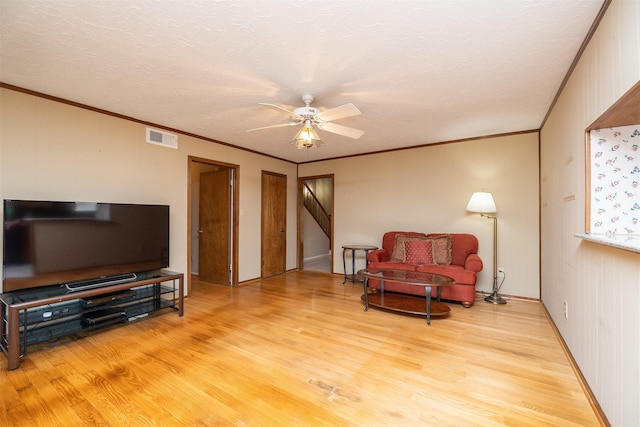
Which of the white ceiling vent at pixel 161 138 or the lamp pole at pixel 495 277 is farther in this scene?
the lamp pole at pixel 495 277

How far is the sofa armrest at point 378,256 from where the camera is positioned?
4305 mm

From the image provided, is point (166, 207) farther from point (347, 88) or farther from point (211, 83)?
point (347, 88)

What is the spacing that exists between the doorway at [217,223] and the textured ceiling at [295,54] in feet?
5.58

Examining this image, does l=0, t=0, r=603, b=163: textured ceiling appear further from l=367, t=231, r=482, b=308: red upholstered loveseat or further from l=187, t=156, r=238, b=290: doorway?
l=367, t=231, r=482, b=308: red upholstered loveseat

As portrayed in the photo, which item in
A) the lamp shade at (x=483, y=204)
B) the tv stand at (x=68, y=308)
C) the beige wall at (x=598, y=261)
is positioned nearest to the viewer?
the beige wall at (x=598, y=261)

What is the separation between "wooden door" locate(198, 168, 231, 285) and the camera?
15.9ft

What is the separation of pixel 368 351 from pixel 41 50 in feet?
11.6

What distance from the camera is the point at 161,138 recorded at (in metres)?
3.73

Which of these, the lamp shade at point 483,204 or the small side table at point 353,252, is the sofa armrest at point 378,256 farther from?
the lamp shade at point 483,204

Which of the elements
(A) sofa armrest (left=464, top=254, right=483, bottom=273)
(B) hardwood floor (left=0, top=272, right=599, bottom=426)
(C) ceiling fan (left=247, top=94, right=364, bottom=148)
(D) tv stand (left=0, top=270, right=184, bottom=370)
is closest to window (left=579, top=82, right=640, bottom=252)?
(B) hardwood floor (left=0, top=272, right=599, bottom=426)

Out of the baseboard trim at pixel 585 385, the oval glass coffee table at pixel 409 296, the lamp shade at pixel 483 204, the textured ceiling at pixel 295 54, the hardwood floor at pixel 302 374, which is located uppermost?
the textured ceiling at pixel 295 54

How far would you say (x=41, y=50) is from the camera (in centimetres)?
201

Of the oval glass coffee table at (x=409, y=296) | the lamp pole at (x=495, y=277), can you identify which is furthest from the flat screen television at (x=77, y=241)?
the lamp pole at (x=495, y=277)

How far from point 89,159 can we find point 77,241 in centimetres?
97
